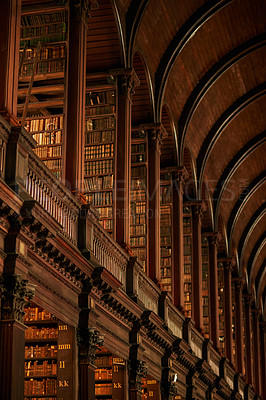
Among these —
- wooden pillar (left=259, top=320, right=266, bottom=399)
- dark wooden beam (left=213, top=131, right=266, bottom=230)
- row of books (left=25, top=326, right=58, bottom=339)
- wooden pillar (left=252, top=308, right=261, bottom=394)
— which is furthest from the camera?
wooden pillar (left=259, top=320, right=266, bottom=399)

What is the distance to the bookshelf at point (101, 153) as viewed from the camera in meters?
13.0

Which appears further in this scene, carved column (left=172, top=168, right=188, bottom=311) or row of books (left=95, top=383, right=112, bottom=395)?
carved column (left=172, top=168, right=188, bottom=311)

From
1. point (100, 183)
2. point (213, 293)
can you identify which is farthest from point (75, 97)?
point (213, 293)

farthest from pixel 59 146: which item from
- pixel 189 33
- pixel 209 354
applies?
pixel 209 354

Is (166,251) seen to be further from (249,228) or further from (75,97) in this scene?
(249,228)

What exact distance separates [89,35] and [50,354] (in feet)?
18.0

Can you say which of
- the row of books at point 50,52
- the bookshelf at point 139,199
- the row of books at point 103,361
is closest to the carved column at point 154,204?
the bookshelf at point 139,199

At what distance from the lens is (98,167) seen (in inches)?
521

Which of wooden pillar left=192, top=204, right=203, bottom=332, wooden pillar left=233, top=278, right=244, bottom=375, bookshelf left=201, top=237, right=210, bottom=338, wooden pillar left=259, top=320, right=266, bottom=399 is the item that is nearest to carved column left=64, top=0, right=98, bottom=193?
wooden pillar left=192, top=204, right=203, bottom=332

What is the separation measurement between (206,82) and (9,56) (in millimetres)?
9884

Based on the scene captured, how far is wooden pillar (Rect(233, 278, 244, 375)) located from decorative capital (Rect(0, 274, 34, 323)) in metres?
17.4

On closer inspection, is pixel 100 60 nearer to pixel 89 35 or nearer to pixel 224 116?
pixel 89 35

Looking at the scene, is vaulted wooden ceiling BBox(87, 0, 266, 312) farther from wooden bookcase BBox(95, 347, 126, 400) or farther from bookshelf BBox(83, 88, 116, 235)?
wooden bookcase BBox(95, 347, 126, 400)

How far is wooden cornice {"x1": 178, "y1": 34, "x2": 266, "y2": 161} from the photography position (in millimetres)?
18094
